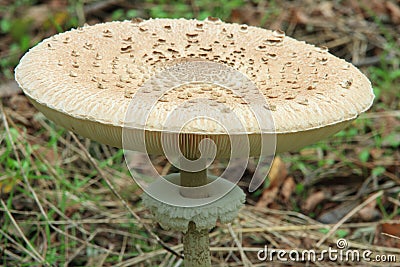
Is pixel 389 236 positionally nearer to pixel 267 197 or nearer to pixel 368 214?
pixel 368 214

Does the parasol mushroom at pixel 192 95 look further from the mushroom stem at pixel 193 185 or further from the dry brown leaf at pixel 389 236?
the dry brown leaf at pixel 389 236

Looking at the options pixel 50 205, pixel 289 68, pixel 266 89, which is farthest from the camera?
pixel 50 205

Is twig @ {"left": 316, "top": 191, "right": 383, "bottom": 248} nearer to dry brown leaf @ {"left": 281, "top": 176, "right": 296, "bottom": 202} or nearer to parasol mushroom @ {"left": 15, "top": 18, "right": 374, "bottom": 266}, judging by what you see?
dry brown leaf @ {"left": 281, "top": 176, "right": 296, "bottom": 202}

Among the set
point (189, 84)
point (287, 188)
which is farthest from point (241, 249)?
point (189, 84)

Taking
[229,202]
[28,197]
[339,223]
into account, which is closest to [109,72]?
[229,202]

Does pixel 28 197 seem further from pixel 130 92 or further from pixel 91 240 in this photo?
pixel 130 92

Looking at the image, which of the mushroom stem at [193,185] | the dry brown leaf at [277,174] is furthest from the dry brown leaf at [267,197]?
the mushroom stem at [193,185]
